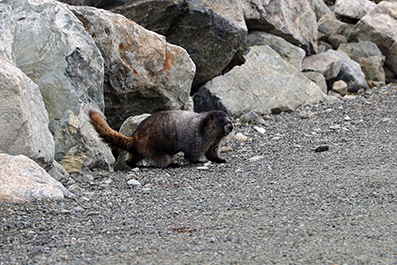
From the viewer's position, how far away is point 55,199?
6.98 meters

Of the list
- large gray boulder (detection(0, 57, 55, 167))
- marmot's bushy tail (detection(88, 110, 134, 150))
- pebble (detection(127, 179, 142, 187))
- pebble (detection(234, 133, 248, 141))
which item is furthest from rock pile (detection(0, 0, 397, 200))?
pebble (detection(234, 133, 248, 141))

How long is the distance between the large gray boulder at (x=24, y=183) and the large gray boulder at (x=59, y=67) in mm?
2210

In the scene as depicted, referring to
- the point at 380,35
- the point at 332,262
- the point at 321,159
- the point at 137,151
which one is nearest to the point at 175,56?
the point at 137,151

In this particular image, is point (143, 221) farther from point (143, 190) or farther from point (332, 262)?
point (332, 262)

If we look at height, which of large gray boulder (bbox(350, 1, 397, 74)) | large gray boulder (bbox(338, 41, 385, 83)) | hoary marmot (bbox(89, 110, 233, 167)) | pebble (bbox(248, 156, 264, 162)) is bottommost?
large gray boulder (bbox(338, 41, 385, 83))

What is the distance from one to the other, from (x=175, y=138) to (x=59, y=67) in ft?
8.82

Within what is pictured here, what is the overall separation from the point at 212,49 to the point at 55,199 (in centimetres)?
920

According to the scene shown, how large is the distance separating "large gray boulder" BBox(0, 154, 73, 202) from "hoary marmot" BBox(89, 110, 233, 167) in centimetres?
292

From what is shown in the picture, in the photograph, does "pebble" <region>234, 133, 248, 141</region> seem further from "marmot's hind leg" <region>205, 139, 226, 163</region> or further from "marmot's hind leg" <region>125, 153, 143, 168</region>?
"marmot's hind leg" <region>125, 153, 143, 168</region>

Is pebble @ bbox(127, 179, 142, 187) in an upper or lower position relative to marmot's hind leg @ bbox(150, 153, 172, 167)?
upper

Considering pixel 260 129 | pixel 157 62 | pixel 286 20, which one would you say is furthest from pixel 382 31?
pixel 157 62

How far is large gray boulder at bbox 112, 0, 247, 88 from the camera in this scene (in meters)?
14.0

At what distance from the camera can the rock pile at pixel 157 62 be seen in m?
9.36

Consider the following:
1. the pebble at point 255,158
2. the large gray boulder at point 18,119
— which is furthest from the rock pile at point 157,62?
the pebble at point 255,158
